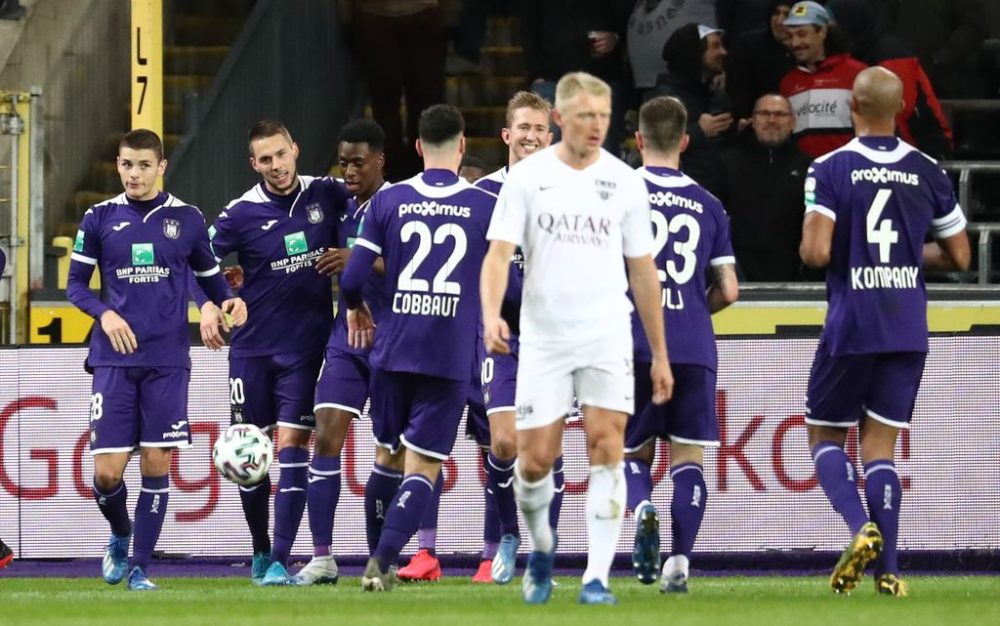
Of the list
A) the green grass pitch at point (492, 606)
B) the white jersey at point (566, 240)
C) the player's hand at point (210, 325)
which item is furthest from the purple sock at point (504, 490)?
the white jersey at point (566, 240)

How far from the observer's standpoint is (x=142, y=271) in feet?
37.2

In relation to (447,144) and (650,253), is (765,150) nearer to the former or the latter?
(447,144)

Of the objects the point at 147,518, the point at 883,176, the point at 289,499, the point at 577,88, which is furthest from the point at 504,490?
the point at 577,88

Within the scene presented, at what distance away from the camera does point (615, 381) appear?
8.70 m

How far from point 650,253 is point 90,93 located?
907cm

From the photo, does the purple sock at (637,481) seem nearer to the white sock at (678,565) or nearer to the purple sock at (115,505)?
the white sock at (678,565)

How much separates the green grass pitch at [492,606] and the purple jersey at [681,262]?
1.07 m

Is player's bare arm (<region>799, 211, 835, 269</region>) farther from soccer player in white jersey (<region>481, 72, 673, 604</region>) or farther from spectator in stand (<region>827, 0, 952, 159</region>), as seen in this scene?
spectator in stand (<region>827, 0, 952, 159</region>)

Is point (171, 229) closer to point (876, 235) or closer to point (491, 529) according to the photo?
point (491, 529)

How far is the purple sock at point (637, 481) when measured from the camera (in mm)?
9844

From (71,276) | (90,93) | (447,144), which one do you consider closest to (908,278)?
(447,144)

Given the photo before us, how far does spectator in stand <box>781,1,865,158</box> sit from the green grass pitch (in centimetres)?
420

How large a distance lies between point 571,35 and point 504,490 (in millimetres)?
4869

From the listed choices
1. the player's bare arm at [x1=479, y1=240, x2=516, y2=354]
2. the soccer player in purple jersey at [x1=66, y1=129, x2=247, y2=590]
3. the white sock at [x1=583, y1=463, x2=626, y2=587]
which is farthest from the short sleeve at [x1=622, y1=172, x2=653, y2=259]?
the soccer player in purple jersey at [x1=66, y1=129, x2=247, y2=590]
